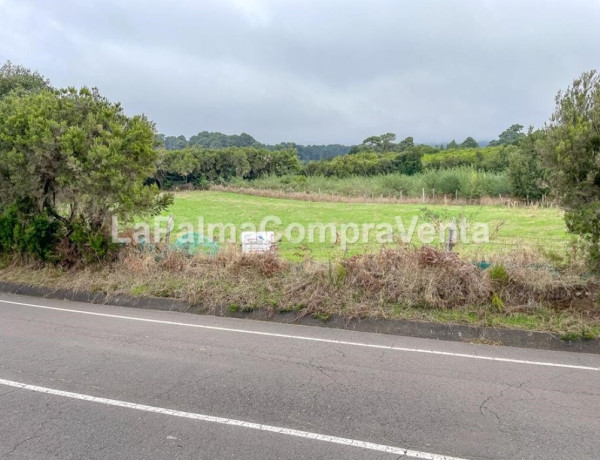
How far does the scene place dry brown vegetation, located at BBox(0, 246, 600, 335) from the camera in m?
7.22

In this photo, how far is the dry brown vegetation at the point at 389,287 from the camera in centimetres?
722

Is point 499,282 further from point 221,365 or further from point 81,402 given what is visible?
point 81,402

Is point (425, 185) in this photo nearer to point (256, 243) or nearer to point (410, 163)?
point (410, 163)

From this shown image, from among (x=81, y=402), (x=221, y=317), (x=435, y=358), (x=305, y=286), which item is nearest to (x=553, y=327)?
(x=435, y=358)

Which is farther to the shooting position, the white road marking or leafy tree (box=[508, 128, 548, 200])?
leafy tree (box=[508, 128, 548, 200])

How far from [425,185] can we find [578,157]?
1670 inches

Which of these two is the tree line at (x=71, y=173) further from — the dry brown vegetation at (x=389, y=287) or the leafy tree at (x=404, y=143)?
the leafy tree at (x=404, y=143)

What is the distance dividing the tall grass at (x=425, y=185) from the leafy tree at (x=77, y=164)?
123ft

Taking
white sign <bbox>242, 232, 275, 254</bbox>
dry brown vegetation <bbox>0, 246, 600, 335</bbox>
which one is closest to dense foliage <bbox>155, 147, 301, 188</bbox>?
white sign <bbox>242, 232, 275, 254</bbox>

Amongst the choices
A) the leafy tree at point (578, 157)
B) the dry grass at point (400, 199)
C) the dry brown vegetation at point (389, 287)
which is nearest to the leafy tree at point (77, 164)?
the dry brown vegetation at point (389, 287)

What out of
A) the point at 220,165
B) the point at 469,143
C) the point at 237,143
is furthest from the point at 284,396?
the point at 237,143

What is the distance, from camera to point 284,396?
461cm

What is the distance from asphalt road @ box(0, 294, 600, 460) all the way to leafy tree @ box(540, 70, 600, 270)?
2.14 metres

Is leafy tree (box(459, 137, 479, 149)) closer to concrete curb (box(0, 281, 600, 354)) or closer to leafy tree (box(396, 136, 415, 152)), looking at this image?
leafy tree (box(396, 136, 415, 152))
